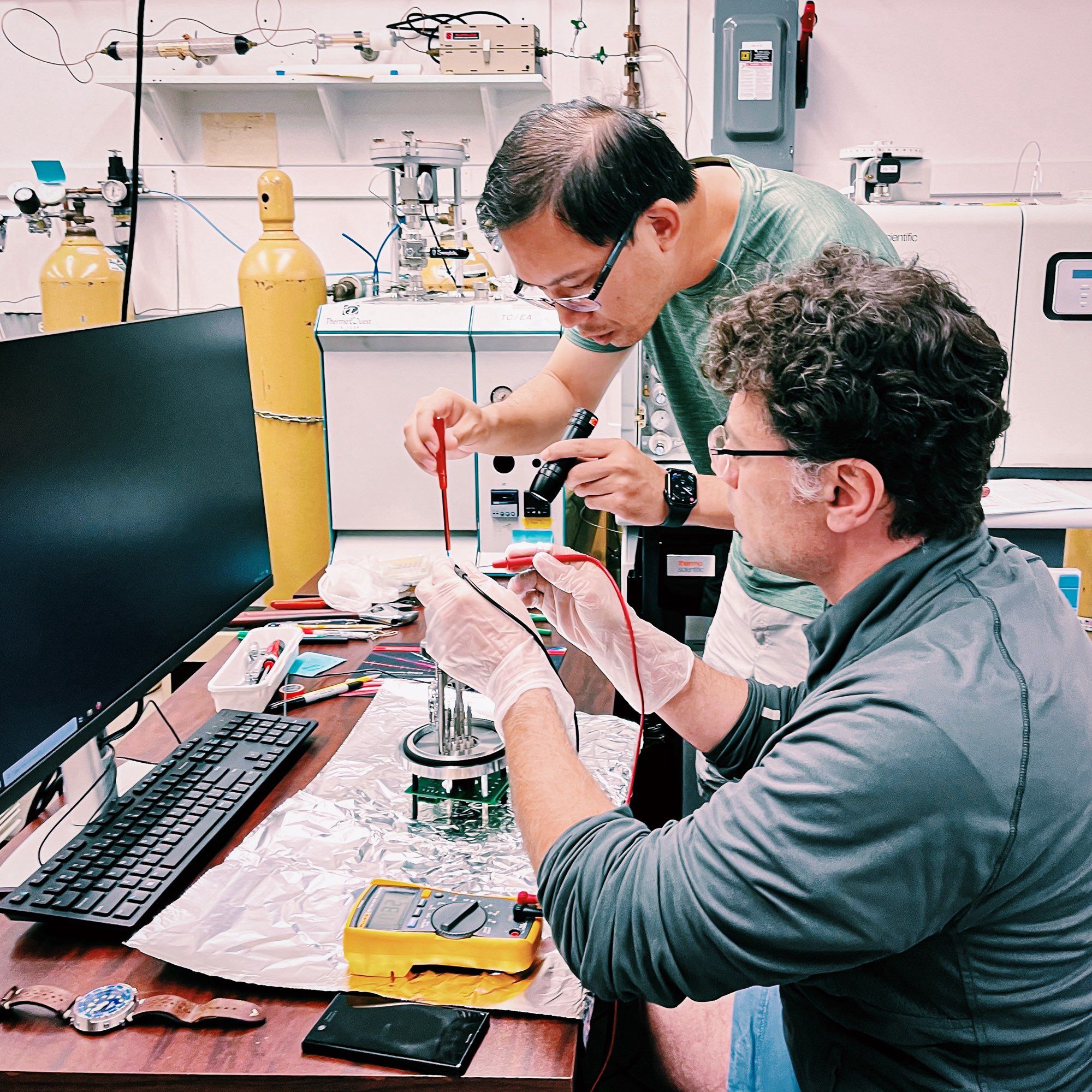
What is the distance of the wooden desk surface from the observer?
0.78m

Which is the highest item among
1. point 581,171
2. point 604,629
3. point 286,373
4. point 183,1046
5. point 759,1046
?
point 581,171

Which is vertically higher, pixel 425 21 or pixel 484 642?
pixel 425 21

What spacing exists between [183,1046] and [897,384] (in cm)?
78

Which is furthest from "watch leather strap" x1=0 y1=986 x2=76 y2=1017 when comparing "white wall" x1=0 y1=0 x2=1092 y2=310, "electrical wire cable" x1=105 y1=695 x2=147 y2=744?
"white wall" x1=0 y1=0 x2=1092 y2=310

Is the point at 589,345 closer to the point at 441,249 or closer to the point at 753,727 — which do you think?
the point at 753,727

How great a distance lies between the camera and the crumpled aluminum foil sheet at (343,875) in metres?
0.87

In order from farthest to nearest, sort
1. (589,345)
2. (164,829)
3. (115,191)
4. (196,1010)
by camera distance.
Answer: (115,191), (589,345), (164,829), (196,1010)

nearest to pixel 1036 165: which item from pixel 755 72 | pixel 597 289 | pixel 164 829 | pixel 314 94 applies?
pixel 755 72

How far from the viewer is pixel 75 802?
3.62 feet

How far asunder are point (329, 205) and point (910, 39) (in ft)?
6.43

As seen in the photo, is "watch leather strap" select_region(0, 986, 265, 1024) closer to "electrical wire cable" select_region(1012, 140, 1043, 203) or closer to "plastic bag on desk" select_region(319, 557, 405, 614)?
"plastic bag on desk" select_region(319, 557, 405, 614)

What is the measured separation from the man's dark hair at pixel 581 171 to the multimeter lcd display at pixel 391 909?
854mm

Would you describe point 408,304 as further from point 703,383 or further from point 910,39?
point 910,39

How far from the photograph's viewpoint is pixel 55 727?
0.97m
